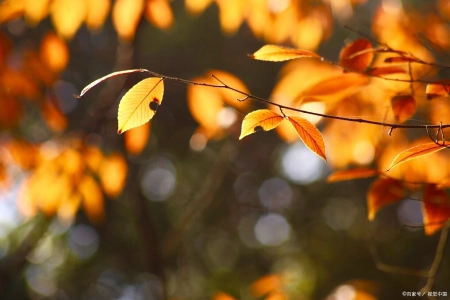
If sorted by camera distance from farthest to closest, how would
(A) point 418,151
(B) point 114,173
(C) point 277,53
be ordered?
(B) point 114,173, (C) point 277,53, (A) point 418,151

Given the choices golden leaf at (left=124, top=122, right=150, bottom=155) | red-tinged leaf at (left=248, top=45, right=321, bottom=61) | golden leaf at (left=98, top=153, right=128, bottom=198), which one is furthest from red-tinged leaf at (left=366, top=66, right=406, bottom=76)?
golden leaf at (left=98, top=153, right=128, bottom=198)

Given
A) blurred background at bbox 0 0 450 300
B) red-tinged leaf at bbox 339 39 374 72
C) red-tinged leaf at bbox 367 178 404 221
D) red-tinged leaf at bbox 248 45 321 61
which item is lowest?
blurred background at bbox 0 0 450 300

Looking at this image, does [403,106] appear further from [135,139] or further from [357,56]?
[135,139]

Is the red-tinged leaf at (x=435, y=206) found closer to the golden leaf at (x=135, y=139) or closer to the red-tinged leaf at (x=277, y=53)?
the red-tinged leaf at (x=277, y=53)

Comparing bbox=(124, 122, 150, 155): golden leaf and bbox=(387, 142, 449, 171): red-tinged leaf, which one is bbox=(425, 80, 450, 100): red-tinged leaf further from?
bbox=(124, 122, 150, 155): golden leaf

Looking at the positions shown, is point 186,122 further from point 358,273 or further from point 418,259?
point 418,259

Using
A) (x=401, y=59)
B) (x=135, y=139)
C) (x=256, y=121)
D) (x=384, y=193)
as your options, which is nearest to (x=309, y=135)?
(x=256, y=121)

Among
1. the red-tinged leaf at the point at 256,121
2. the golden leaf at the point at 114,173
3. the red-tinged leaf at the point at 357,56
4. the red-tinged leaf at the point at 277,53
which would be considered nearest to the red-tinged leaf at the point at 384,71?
the red-tinged leaf at the point at 357,56
